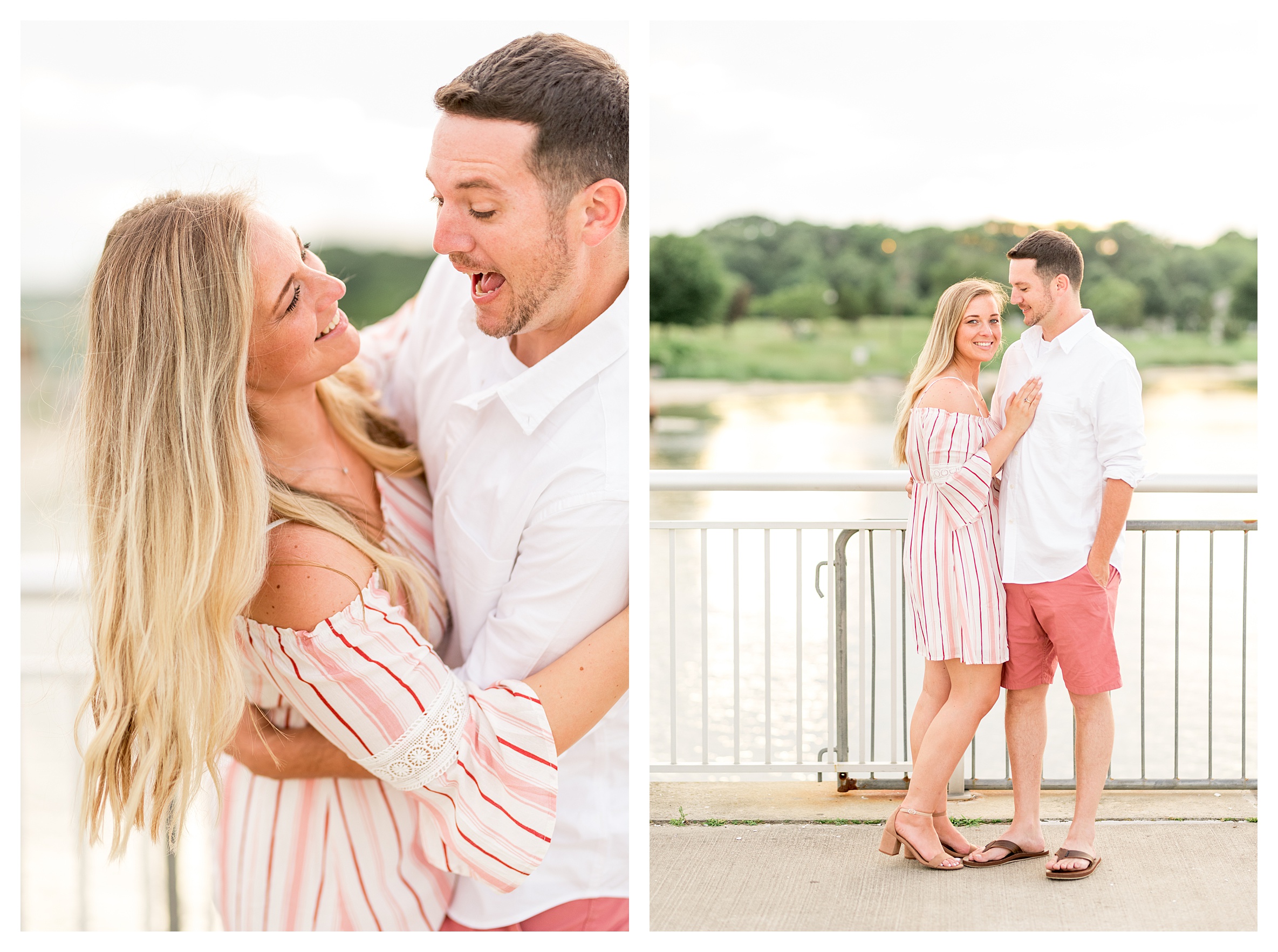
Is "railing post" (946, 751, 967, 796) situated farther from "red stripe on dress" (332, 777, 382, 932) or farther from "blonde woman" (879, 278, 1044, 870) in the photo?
"red stripe on dress" (332, 777, 382, 932)

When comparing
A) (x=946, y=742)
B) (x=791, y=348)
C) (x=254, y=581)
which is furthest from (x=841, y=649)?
(x=791, y=348)

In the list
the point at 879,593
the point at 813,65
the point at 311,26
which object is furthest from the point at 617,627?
the point at 813,65

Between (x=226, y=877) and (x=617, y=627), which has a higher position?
(x=617, y=627)

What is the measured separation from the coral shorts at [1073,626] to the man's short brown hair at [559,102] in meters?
1.32

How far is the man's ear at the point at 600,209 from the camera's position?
74.3 inches

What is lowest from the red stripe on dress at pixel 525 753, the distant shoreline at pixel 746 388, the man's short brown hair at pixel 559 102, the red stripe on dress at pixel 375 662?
the red stripe on dress at pixel 525 753

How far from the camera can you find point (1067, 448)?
6.82 feet

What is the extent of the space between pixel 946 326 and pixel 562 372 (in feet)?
3.09

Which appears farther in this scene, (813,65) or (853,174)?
(853,174)

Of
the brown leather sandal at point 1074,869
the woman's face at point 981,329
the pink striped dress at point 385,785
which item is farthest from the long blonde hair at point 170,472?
the brown leather sandal at point 1074,869

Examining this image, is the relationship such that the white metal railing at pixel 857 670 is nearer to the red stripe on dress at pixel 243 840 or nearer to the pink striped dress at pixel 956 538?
the pink striped dress at pixel 956 538
